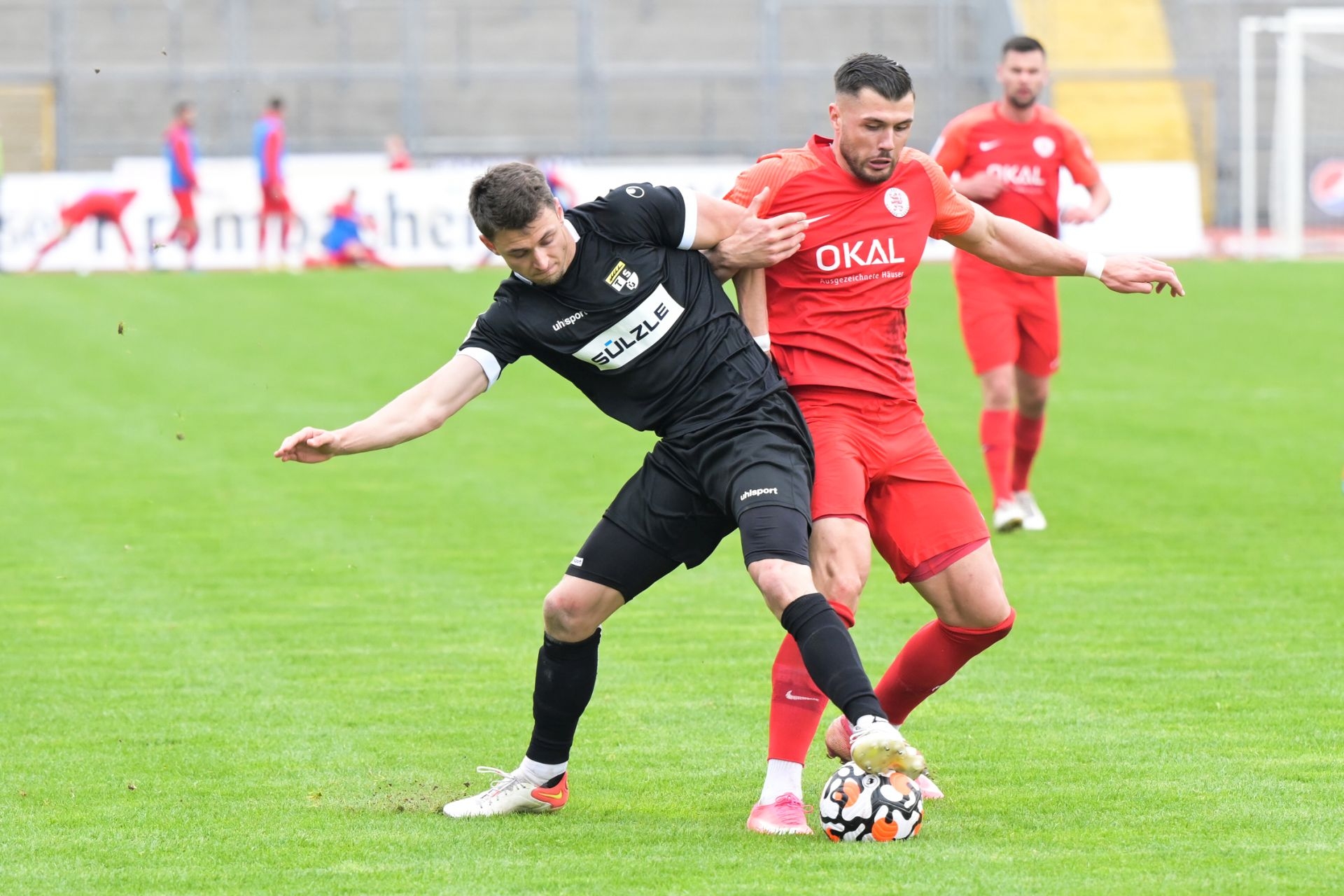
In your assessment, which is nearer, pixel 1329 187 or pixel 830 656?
pixel 830 656

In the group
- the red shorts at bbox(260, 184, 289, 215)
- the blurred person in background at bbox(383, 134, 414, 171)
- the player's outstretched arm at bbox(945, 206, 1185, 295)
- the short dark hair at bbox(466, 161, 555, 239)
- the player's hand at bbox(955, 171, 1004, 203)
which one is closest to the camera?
the short dark hair at bbox(466, 161, 555, 239)

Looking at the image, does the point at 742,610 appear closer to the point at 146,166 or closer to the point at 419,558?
the point at 419,558

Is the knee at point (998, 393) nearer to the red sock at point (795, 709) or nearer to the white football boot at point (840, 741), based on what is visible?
the white football boot at point (840, 741)

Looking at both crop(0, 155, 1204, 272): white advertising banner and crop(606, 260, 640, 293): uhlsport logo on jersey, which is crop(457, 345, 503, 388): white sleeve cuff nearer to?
crop(606, 260, 640, 293): uhlsport logo on jersey

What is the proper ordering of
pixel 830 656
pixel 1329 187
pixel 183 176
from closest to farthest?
pixel 830 656
pixel 183 176
pixel 1329 187

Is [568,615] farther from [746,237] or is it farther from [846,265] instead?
[846,265]

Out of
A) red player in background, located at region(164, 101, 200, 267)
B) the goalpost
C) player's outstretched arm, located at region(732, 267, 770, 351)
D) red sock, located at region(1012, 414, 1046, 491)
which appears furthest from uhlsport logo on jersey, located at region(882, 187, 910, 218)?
the goalpost

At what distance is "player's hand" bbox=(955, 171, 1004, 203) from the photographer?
35.4ft

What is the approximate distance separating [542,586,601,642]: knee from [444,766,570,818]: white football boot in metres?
0.43

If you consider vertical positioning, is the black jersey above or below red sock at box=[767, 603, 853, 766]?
above

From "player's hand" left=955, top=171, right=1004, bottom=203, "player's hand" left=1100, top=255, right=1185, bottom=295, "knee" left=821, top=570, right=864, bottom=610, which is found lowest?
"knee" left=821, top=570, right=864, bottom=610

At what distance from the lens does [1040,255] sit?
6250mm

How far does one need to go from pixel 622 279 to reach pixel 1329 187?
27699mm

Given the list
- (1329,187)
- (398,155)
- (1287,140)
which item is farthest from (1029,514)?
(1329,187)
